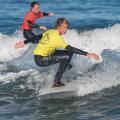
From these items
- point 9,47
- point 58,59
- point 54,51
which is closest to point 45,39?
point 54,51

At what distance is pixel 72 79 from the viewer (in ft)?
44.7

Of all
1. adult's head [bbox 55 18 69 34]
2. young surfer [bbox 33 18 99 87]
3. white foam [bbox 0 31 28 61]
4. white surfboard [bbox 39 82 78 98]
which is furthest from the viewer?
white foam [bbox 0 31 28 61]

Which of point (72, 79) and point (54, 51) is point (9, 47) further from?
point (54, 51)

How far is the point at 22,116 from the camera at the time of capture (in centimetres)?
1086

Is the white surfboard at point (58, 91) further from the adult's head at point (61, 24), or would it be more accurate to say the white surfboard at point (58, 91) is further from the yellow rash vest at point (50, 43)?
the adult's head at point (61, 24)

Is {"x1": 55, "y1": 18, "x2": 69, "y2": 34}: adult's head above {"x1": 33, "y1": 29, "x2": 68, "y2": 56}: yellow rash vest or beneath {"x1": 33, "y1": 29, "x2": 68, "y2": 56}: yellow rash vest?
above

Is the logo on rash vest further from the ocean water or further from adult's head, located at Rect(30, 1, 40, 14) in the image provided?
adult's head, located at Rect(30, 1, 40, 14)

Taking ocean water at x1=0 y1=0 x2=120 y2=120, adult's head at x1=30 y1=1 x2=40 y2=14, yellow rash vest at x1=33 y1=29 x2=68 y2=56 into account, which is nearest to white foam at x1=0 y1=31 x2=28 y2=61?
ocean water at x1=0 y1=0 x2=120 y2=120

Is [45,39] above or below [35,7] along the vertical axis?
below

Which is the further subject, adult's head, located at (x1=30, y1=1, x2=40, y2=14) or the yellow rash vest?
adult's head, located at (x1=30, y1=1, x2=40, y2=14)

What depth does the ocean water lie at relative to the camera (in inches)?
438

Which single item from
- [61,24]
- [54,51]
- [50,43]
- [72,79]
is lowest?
[72,79]

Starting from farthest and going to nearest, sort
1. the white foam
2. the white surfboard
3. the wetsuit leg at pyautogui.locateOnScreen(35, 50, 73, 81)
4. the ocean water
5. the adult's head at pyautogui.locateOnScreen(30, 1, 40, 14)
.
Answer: the white foam < the adult's head at pyautogui.locateOnScreen(30, 1, 40, 14) < the white surfboard < the wetsuit leg at pyautogui.locateOnScreen(35, 50, 73, 81) < the ocean water

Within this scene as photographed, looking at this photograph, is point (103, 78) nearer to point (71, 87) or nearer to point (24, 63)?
point (71, 87)
